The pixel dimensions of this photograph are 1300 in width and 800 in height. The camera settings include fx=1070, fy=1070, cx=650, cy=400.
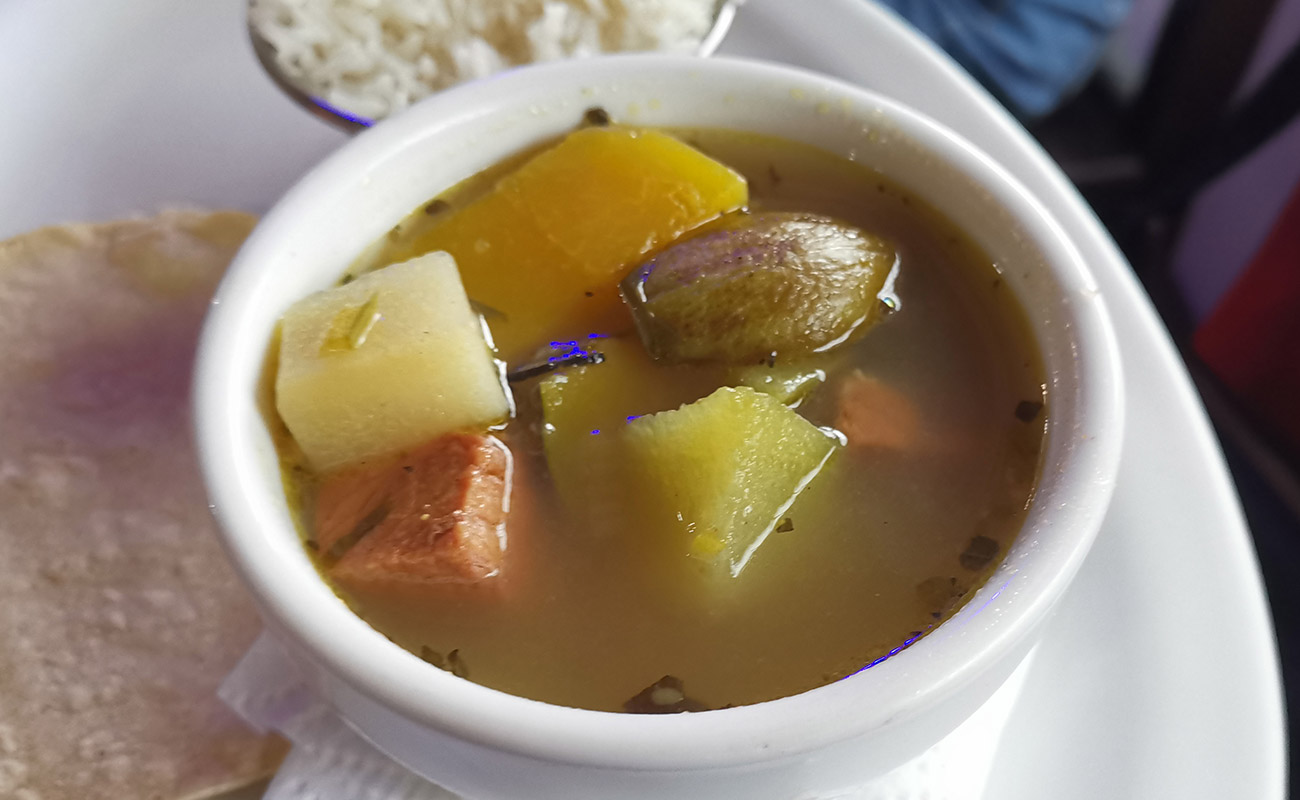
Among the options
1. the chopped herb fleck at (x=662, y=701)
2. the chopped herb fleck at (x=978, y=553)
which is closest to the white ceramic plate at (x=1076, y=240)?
the chopped herb fleck at (x=978, y=553)

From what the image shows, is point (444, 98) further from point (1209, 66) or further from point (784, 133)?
point (1209, 66)

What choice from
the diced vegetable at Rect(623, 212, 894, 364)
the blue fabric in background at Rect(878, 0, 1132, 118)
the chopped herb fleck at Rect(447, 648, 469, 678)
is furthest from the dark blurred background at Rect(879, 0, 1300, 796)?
the chopped herb fleck at Rect(447, 648, 469, 678)

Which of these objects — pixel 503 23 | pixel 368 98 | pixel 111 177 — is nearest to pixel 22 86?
pixel 111 177

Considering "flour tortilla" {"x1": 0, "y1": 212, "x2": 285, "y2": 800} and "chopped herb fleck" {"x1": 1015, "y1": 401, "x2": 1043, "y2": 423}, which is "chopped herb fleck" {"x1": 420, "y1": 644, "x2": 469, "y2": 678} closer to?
"flour tortilla" {"x1": 0, "y1": 212, "x2": 285, "y2": 800}

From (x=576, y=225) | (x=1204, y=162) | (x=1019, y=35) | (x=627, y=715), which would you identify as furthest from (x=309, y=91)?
(x=1204, y=162)

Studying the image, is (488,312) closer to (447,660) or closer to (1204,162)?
(447,660)

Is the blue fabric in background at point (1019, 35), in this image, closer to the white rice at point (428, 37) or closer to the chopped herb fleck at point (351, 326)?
the white rice at point (428, 37)
